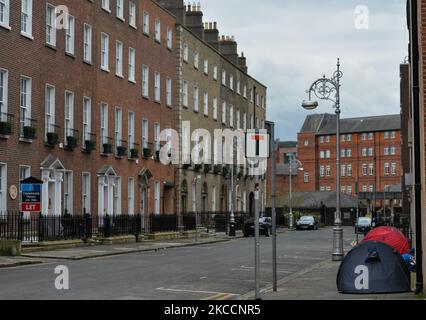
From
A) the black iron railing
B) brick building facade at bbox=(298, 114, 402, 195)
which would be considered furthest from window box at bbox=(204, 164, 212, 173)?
brick building facade at bbox=(298, 114, 402, 195)

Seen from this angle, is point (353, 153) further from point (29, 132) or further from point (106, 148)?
point (29, 132)

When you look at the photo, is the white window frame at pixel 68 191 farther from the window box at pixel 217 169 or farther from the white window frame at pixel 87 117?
the window box at pixel 217 169

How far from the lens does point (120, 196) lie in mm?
44656

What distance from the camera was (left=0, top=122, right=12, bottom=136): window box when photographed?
31.4 metres

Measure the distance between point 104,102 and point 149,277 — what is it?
2469cm

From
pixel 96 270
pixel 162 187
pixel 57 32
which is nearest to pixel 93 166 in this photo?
pixel 57 32

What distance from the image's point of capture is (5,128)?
103 ft

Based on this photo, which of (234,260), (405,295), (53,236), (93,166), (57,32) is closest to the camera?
(405,295)

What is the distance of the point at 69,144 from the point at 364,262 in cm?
2508

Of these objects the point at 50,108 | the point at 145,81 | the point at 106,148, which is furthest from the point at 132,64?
the point at 50,108

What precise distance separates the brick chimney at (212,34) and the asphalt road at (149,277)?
145 feet

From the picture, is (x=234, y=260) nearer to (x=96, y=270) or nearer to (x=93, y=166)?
(x=96, y=270)

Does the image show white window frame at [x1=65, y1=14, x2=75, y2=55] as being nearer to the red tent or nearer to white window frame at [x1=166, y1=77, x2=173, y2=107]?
white window frame at [x1=166, y1=77, x2=173, y2=107]

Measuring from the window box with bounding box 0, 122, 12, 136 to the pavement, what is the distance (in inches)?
233
